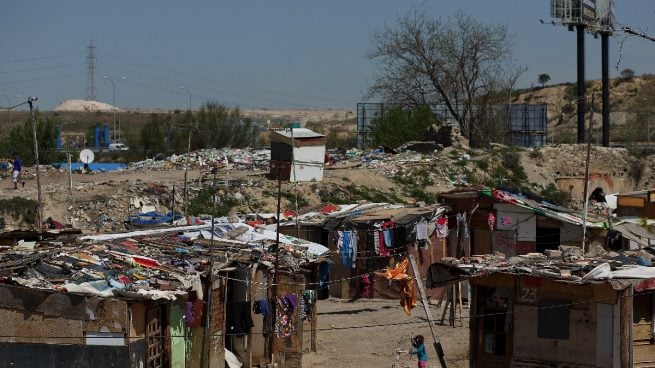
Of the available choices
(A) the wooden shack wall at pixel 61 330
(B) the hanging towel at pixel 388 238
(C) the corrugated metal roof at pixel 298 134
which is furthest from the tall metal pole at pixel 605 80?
(A) the wooden shack wall at pixel 61 330

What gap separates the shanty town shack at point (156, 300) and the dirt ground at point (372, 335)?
0.65 metres

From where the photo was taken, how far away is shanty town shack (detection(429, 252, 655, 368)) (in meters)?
Result: 12.1

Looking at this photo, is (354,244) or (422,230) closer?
(354,244)

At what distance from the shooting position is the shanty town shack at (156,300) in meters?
11.5

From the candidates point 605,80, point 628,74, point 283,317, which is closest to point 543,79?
point 628,74

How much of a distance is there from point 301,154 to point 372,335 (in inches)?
473

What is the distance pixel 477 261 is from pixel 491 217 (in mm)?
7975

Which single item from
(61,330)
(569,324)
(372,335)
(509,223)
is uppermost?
(509,223)

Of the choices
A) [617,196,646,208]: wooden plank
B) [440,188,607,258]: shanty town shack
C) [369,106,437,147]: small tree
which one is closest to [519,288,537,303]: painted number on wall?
[440,188,607,258]: shanty town shack

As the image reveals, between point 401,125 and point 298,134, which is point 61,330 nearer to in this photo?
point 298,134

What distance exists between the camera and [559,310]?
1252cm

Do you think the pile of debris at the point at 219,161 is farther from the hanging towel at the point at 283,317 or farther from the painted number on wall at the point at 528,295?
the painted number on wall at the point at 528,295

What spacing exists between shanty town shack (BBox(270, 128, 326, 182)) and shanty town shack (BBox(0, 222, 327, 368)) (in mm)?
12275

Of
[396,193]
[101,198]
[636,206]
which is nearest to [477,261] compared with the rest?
[636,206]
